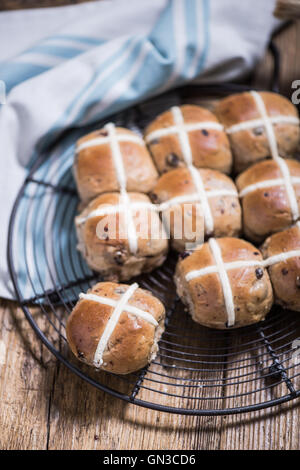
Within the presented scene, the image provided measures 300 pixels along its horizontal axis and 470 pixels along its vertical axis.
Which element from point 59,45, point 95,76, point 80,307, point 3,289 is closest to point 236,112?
point 95,76

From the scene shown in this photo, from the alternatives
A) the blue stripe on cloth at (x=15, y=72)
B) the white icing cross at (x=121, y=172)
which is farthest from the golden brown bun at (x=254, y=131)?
the blue stripe on cloth at (x=15, y=72)

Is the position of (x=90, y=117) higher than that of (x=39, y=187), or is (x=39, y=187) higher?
(x=90, y=117)

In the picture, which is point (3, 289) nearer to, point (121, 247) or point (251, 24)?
point (121, 247)

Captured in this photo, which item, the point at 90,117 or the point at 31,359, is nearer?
the point at 31,359

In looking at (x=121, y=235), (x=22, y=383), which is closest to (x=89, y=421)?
(x=22, y=383)

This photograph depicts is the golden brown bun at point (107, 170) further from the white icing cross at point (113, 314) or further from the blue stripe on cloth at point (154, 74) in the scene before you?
the white icing cross at point (113, 314)
